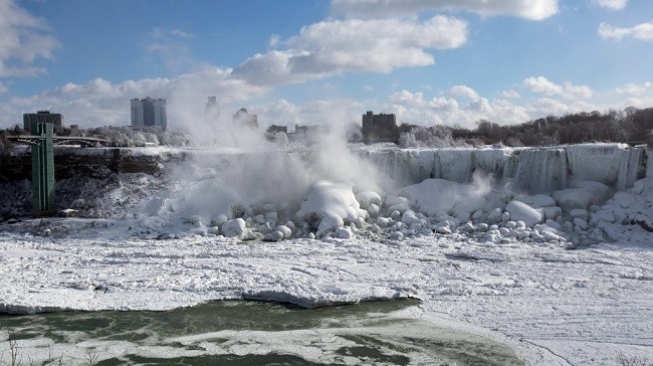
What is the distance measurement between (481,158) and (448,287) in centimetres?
1057

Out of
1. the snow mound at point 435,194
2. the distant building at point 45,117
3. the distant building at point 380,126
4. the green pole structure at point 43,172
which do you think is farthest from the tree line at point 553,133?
the distant building at point 45,117

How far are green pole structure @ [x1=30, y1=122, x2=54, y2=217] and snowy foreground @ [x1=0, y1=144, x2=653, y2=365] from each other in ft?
4.44

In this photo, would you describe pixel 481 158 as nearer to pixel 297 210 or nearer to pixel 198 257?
pixel 297 210

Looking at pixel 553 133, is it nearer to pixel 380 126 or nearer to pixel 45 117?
pixel 380 126

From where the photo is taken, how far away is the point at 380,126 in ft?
185

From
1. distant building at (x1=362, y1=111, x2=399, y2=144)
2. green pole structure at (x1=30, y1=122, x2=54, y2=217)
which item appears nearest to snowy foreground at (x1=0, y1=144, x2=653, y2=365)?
green pole structure at (x1=30, y1=122, x2=54, y2=217)

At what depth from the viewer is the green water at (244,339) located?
8859mm

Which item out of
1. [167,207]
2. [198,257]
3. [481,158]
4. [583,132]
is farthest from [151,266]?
[583,132]

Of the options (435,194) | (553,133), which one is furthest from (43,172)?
(553,133)

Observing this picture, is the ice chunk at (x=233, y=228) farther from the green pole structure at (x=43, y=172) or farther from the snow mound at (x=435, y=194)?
the green pole structure at (x=43, y=172)

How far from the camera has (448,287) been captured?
12617 mm

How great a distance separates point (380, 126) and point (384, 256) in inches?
1625

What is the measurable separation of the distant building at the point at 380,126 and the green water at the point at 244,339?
38412 mm

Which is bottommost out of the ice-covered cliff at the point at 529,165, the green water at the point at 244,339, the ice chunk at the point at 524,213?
the green water at the point at 244,339
